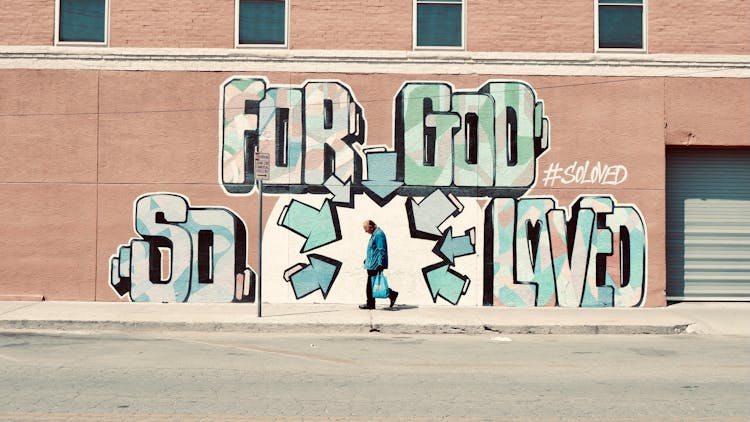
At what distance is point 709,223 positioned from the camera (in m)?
15.8

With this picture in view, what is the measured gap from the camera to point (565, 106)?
15.4 m

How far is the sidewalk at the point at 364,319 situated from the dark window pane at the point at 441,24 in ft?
17.2

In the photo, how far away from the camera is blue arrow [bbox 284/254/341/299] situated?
15352 mm

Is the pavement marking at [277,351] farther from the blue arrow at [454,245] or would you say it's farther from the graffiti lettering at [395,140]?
the blue arrow at [454,245]

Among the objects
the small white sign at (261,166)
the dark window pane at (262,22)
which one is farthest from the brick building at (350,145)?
the small white sign at (261,166)

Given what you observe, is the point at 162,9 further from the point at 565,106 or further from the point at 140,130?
the point at 565,106

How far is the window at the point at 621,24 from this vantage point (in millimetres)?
15633

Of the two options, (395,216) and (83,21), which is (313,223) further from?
(83,21)

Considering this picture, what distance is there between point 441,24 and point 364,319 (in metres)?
6.17

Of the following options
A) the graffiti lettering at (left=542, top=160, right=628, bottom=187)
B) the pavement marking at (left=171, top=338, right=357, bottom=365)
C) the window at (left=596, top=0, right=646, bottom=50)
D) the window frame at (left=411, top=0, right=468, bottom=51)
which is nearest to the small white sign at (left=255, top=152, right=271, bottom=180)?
the pavement marking at (left=171, top=338, right=357, bottom=365)

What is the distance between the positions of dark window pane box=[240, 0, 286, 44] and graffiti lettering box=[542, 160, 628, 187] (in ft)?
19.2

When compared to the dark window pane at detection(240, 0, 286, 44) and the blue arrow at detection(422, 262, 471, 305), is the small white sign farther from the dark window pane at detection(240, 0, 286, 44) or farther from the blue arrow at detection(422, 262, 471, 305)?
the blue arrow at detection(422, 262, 471, 305)

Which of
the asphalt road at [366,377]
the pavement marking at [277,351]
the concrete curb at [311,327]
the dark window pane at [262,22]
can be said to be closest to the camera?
the asphalt road at [366,377]

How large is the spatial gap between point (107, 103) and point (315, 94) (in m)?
4.00
